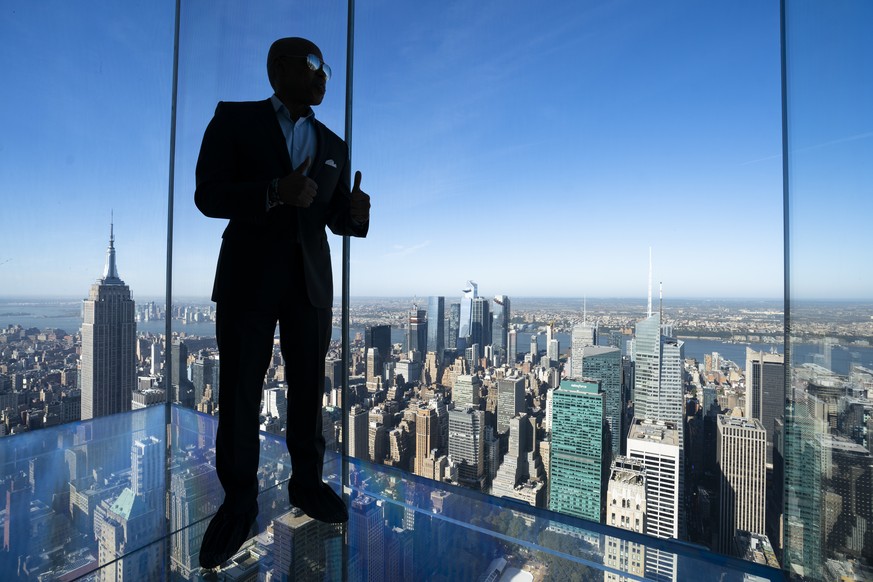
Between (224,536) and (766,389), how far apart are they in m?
1.77

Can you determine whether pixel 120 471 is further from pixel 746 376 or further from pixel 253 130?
pixel 746 376

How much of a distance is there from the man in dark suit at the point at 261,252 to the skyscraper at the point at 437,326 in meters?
0.94

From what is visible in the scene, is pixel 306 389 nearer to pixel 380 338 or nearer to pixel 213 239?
pixel 380 338

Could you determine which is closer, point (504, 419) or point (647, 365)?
point (647, 365)

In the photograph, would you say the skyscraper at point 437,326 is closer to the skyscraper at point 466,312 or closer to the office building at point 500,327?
the skyscraper at point 466,312

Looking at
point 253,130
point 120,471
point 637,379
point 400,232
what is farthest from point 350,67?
point 120,471

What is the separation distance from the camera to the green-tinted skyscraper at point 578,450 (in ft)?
5.55

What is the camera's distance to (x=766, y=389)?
138 centimetres

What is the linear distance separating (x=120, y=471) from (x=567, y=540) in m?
1.81

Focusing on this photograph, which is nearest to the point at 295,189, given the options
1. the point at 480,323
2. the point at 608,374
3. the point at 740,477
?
the point at 480,323

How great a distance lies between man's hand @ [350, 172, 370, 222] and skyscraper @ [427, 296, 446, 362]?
92cm

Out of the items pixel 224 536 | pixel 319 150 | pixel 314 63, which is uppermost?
pixel 314 63

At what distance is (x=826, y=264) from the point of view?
4.03ft

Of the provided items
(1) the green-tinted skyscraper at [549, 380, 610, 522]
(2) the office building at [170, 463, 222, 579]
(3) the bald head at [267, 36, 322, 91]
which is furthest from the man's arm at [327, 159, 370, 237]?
(1) the green-tinted skyscraper at [549, 380, 610, 522]
